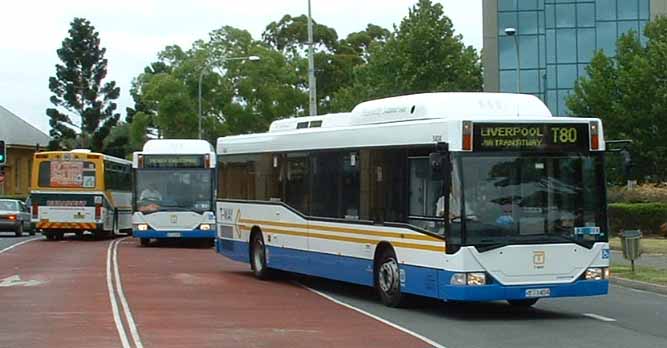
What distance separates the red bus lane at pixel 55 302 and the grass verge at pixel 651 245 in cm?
1413

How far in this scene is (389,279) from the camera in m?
16.6

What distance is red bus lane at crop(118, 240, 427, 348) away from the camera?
13.0 m

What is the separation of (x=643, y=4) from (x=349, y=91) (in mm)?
17840

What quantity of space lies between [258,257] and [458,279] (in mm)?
7854

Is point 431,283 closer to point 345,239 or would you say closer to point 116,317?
point 345,239

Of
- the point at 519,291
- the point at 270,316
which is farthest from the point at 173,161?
the point at 519,291

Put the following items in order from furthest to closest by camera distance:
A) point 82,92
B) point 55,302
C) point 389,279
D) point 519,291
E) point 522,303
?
point 82,92 < point 55,302 < point 522,303 < point 389,279 < point 519,291

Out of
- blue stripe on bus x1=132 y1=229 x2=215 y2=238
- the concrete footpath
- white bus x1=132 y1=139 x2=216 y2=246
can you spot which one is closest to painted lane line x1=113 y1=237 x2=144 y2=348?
blue stripe on bus x1=132 y1=229 x2=215 y2=238

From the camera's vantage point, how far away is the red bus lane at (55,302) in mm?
13210

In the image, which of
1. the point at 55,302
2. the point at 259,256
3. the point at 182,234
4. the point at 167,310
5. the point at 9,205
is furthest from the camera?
the point at 9,205

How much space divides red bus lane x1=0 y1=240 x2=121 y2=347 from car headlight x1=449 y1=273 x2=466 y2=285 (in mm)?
4427

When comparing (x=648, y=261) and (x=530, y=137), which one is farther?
(x=648, y=261)

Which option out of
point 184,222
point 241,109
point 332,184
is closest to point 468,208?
point 332,184

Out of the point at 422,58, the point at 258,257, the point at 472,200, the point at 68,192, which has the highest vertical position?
the point at 422,58
